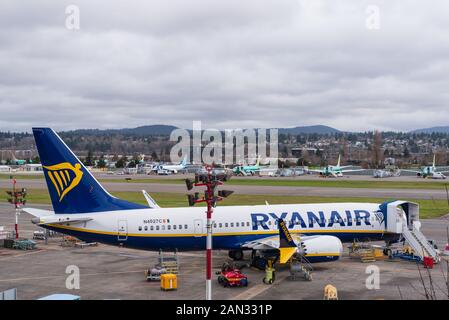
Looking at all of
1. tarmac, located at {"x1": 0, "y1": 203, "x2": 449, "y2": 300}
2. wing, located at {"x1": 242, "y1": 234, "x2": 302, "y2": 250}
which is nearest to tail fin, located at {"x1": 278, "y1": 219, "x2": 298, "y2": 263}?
wing, located at {"x1": 242, "y1": 234, "x2": 302, "y2": 250}

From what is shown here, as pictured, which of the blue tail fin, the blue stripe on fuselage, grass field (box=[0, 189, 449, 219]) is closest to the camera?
the blue tail fin

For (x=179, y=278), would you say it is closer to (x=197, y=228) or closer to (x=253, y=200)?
(x=197, y=228)

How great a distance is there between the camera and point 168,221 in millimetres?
40812

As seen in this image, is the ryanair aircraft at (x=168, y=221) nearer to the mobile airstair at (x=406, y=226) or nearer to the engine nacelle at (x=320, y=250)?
the engine nacelle at (x=320, y=250)

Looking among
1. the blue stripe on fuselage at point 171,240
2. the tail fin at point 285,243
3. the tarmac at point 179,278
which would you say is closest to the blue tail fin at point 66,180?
the blue stripe on fuselage at point 171,240

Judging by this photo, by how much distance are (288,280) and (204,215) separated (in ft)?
28.2

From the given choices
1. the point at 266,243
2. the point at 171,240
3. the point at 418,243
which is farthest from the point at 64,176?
the point at 418,243

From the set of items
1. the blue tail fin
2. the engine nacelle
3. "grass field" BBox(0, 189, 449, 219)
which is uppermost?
the blue tail fin

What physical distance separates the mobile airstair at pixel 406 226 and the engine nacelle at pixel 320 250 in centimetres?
801

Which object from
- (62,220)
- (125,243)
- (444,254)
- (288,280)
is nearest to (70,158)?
(62,220)

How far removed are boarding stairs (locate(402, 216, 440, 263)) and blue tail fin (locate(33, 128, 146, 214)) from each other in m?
24.8

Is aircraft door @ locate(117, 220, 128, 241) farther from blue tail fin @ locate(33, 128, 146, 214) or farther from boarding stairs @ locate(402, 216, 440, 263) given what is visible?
boarding stairs @ locate(402, 216, 440, 263)

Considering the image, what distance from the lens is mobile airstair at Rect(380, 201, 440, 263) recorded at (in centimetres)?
4341

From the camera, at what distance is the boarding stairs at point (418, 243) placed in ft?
139
